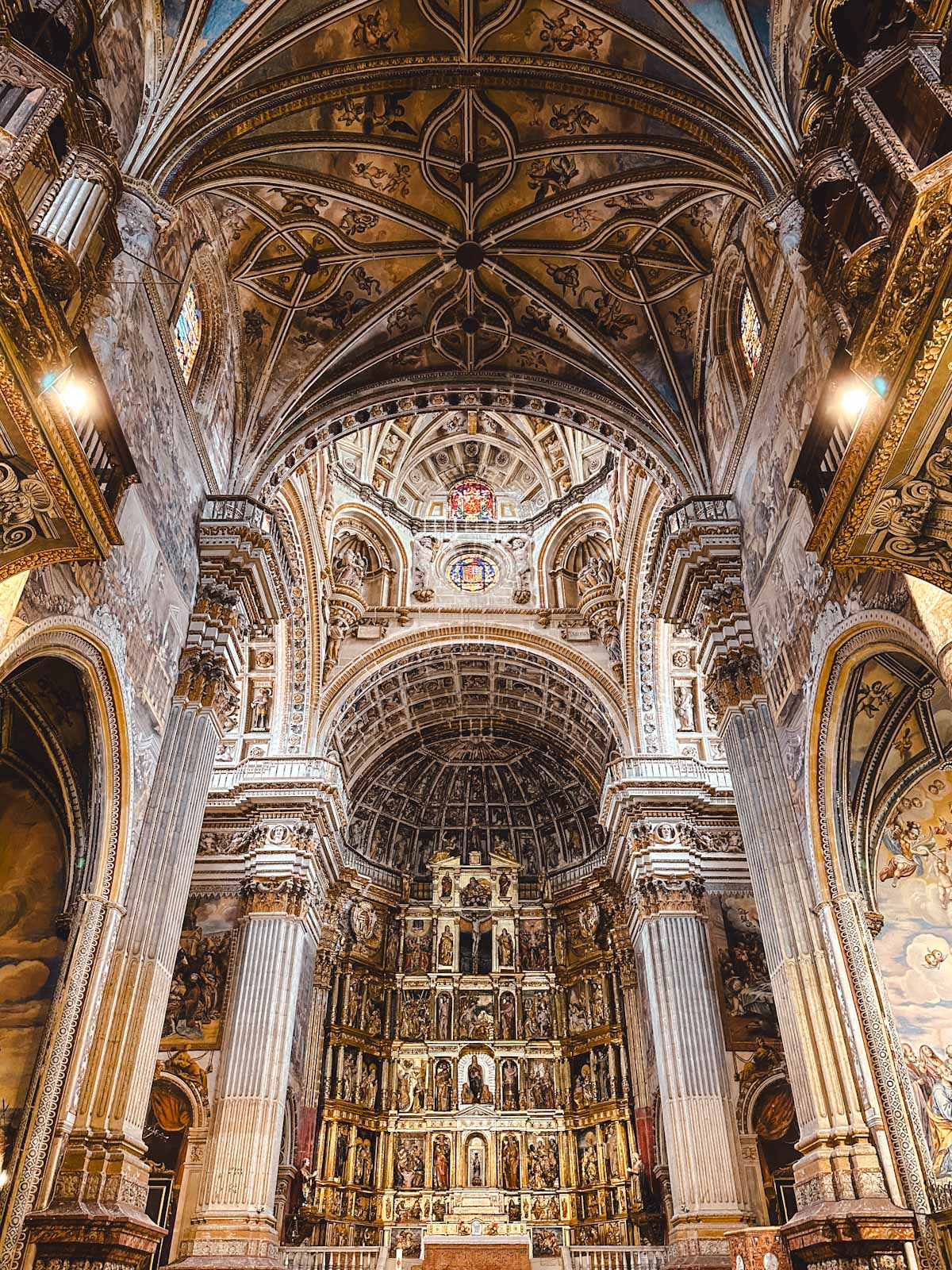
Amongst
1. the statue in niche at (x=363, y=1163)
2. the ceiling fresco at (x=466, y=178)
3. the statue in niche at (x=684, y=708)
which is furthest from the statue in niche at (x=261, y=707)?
the statue in niche at (x=363, y=1163)

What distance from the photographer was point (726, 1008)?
19906mm

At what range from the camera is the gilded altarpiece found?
78.3 feet

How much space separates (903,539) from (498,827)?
24.0m

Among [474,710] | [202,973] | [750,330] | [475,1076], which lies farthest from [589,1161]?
[750,330]

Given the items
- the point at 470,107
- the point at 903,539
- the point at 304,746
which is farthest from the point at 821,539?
the point at 304,746

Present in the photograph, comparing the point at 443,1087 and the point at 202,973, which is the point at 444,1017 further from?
the point at 202,973

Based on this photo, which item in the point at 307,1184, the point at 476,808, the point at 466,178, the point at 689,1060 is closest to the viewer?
the point at 466,178

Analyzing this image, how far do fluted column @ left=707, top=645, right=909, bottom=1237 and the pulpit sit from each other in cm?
833

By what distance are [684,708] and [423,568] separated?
8.41 m

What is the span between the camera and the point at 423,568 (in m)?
27.7

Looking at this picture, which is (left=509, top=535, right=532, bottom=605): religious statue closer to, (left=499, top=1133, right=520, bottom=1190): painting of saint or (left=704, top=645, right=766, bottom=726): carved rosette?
(left=704, top=645, right=766, bottom=726): carved rosette

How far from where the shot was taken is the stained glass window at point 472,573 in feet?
91.0

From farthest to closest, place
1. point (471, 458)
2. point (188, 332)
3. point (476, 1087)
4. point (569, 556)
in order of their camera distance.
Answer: point (471, 458), point (569, 556), point (476, 1087), point (188, 332)

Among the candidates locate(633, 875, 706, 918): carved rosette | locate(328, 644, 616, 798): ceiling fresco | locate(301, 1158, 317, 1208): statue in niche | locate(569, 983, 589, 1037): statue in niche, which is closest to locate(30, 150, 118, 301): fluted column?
locate(328, 644, 616, 798): ceiling fresco
